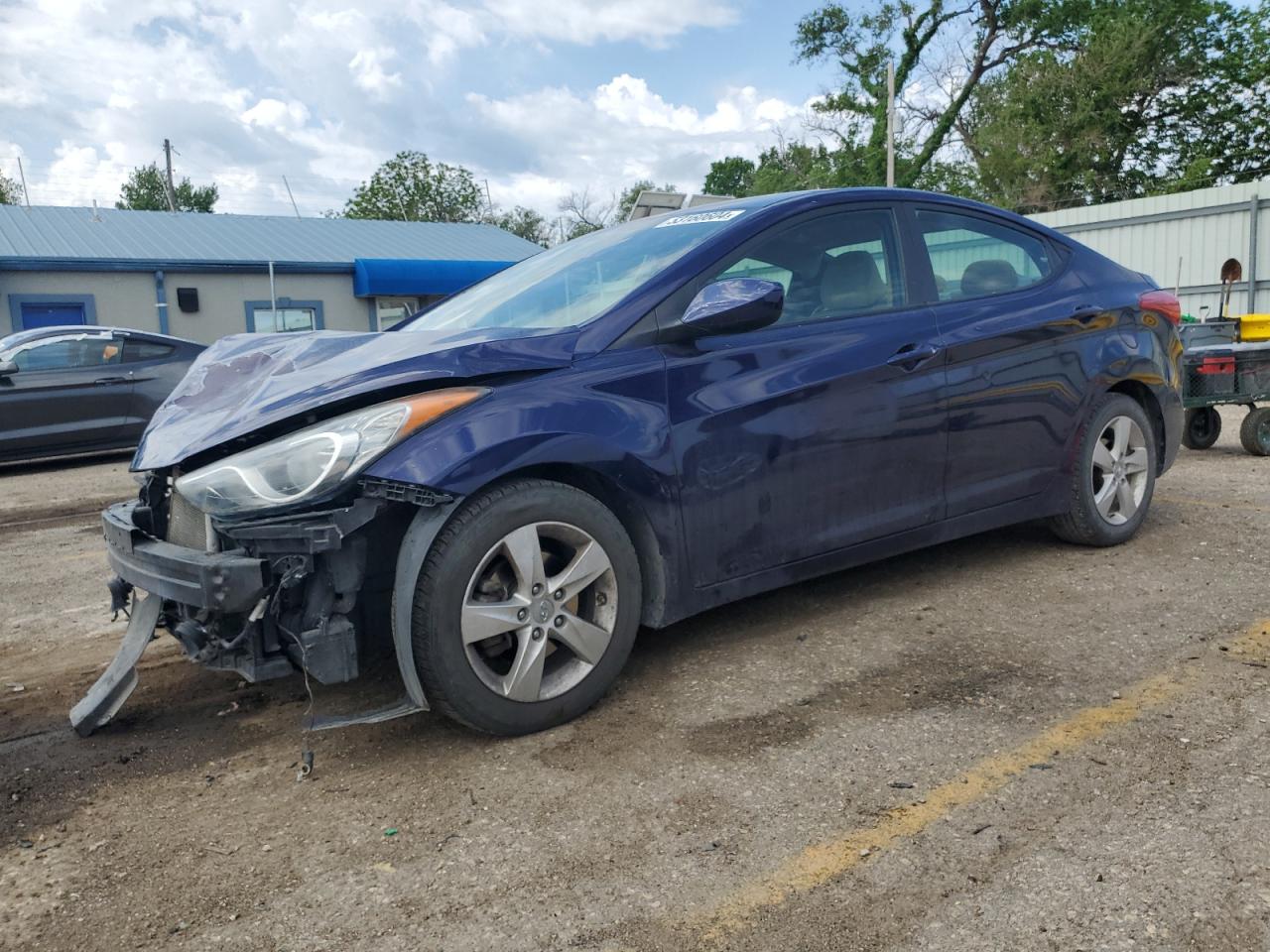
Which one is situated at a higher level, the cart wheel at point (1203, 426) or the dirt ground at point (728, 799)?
the cart wheel at point (1203, 426)

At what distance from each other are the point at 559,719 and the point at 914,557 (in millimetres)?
2345

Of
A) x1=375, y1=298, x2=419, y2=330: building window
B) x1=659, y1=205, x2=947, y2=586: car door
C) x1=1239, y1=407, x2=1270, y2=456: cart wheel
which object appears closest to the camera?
x1=659, y1=205, x2=947, y2=586: car door

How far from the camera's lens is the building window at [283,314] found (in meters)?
22.1

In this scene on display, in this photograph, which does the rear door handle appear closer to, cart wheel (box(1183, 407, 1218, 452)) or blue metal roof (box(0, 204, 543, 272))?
cart wheel (box(1183, 407, 1218, 452))

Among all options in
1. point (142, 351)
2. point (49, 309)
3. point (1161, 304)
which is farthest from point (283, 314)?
point (1161, 304)

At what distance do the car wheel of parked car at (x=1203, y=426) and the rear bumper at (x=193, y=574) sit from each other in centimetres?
796

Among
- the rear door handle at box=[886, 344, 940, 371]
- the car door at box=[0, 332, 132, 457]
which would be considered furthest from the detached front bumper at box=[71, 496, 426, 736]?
the car door at box=[0, 332, 132, 457]

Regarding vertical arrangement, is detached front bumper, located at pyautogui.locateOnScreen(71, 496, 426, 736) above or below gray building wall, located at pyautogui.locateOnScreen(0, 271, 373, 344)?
below

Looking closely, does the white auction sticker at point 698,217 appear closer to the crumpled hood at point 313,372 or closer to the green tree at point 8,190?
the crumpled hood at point 313,372

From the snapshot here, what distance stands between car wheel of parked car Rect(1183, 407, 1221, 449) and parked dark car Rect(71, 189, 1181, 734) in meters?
4.60

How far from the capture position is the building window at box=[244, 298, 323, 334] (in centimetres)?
2208

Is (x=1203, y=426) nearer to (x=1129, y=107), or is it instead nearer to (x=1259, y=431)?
(x=1259, y=431)

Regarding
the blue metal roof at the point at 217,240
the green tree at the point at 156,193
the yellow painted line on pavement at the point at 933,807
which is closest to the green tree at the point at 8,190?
the green tree at the point at 156,193

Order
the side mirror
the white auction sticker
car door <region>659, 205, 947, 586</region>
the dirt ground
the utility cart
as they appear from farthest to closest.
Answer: the utility cart, the white auction sticker, car door <region>659, 205, 947, 586</region>, the side mirror, the dirt ground
